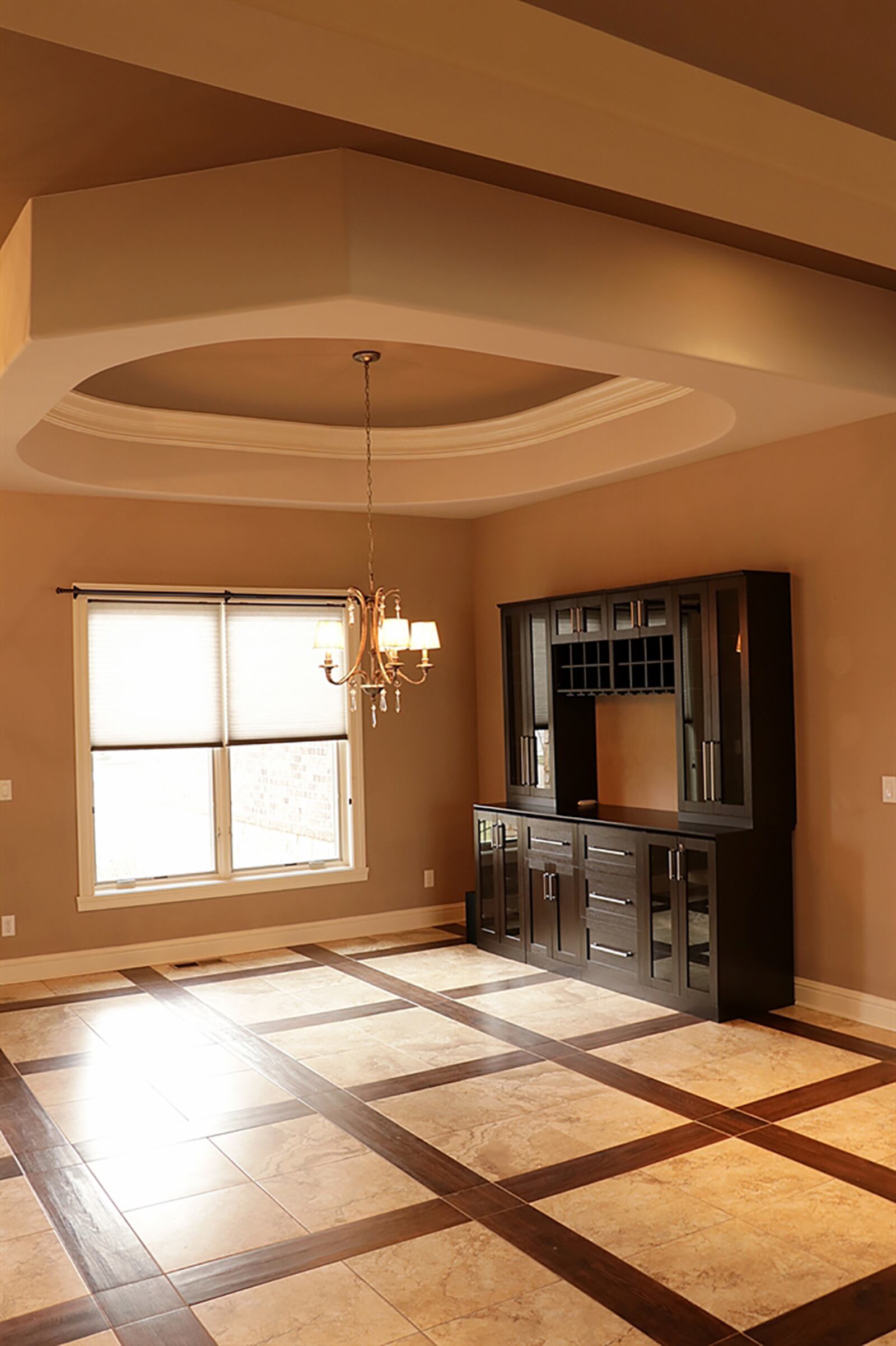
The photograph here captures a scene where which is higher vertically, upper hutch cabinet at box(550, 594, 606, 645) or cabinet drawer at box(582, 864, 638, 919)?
upper hutch cabinet at box(550, 594, 606, 645)

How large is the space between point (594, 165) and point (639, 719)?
161 inches

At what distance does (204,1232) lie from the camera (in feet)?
10.9

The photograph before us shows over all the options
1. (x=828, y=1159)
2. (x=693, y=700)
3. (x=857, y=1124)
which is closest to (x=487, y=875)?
(x=693, y=700)

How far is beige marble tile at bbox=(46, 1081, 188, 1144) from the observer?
4.09 m

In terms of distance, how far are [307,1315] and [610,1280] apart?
0.79 metres

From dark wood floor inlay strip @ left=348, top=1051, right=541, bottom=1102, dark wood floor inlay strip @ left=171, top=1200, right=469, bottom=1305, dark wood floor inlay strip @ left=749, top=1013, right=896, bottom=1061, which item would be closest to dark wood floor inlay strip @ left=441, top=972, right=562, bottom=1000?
dark wood floor inlay strip @ left=348, top=1051, right=541, bottom=1102

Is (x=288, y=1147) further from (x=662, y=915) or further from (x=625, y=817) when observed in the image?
(x=625, y=817)

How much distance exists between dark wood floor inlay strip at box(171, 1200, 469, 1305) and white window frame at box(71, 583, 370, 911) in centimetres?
363

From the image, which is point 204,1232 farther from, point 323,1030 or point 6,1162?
point 323,1030

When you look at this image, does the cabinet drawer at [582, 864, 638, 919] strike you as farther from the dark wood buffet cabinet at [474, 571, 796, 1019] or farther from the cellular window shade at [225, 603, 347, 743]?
the cellular window shade at [225, 603, 347, 743]

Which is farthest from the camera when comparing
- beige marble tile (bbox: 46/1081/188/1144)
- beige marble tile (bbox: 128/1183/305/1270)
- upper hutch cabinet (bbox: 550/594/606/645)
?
upper hutch cabinet (bbox: 550/594/606/645)

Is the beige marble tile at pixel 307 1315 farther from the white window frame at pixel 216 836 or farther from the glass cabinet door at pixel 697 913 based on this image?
the white window frame at pixel 216 836

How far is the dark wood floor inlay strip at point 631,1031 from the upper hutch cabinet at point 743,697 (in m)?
0.96

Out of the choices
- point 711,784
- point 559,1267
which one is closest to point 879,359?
point 711,784
